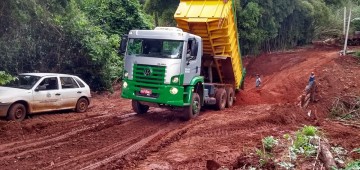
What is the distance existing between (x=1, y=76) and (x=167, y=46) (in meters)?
4.70

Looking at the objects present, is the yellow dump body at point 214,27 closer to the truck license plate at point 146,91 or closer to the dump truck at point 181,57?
the dump truck at point 181,57

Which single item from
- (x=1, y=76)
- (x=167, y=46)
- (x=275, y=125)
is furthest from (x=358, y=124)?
(x=1, y=76)

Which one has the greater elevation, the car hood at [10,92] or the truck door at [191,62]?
the truck door at [191,62]

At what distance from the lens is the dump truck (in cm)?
1281

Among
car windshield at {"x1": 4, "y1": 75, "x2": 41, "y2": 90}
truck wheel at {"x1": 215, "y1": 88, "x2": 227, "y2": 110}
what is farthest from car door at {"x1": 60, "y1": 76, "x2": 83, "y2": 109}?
truck wheel at {"x1": 215, "y1": 88, "x2": 227, "y2": 110}

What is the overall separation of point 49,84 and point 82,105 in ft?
5.52

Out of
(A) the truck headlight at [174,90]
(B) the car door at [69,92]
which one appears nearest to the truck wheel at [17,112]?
(B) the car door at [69,92]

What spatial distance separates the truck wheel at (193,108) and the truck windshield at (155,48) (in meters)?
1.63

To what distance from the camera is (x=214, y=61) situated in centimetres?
1588

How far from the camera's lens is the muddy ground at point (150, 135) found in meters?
8.95

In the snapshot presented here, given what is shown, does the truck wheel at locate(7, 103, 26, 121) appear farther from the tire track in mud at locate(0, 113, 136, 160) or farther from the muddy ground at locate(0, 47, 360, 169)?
the tire track in mud at locate(0, 113, 136, 160)

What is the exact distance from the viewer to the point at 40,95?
42.2 feet

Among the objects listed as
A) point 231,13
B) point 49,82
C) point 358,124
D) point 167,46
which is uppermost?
point 231,13

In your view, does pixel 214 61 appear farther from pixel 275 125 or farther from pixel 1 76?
pixel 1 76
